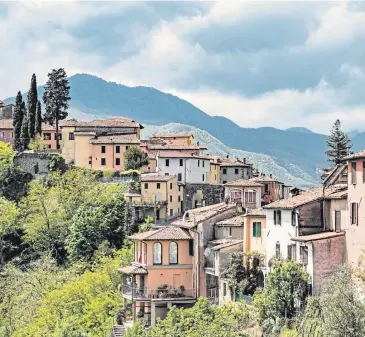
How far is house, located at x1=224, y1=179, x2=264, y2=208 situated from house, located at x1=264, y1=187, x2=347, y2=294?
23.2 m

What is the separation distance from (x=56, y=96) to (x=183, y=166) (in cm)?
2340

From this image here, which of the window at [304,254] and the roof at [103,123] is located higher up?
the roof at [103,123]

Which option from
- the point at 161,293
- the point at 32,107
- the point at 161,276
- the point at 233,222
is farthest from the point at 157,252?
the point at 32,107

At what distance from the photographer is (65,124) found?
11962 cm

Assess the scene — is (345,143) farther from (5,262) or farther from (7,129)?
(7,129)

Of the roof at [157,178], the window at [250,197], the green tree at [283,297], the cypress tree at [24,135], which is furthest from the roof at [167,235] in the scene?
the cypress tree at [24,135]

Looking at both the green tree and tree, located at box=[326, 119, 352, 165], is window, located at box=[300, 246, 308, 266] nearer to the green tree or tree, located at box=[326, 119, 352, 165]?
the green tree

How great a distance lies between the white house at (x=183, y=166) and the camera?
110 meters

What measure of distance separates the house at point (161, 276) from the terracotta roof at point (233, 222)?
281 cm

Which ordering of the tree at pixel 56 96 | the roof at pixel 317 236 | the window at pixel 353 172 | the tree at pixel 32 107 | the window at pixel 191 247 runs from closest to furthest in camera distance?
the window at pixel 353 172
the roof at pixel 317 236
the window at pixel 191 247
the tree at pixel 32 107
the tree at pixel 56 96

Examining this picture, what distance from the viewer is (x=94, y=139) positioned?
115875 millimetres

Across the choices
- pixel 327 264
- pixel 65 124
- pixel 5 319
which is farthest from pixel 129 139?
pixel 327 264

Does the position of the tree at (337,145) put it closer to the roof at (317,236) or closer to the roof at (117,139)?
the roof at (117,139)

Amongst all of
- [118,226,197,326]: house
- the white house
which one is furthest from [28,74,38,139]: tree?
[118,226,197,326]: house
